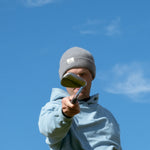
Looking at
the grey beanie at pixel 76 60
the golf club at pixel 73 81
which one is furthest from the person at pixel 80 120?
the golf club at pixel 73 81

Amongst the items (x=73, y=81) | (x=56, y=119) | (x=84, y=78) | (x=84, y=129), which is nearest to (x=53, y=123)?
(x=56, y=119)

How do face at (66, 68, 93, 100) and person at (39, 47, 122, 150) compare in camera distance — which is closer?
person at (39, 47, 122, 150)

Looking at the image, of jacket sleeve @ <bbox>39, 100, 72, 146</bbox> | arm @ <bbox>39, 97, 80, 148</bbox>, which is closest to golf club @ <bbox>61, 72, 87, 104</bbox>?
arm @ <bbox>39, 97, 80, 148</bbox>

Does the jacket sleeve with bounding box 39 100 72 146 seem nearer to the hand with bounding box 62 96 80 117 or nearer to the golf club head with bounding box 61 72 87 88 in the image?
the hand with bounding box 62 96 80 117

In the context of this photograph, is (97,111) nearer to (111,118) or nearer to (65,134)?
(111,118)

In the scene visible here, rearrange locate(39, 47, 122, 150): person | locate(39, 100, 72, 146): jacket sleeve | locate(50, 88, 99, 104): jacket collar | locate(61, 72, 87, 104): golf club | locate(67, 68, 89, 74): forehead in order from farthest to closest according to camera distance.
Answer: locate(67, 68, 89, 74): forehead, locate(50, 88, 99, 104): jacket collar, locate(39, 47, 122, 150): person, locate(39, 100, 72, 146): jacket sleeve, locate(61, 72, 87, 104): golf club

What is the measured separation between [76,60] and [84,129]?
2.91 ft

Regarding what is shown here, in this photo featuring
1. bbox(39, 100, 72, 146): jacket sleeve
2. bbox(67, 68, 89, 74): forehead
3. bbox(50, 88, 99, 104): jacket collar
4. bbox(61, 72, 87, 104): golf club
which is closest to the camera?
bbox(61, 72, 87, 104): golf club

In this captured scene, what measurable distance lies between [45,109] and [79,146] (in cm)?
60

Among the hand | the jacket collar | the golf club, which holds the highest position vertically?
the jacket collar

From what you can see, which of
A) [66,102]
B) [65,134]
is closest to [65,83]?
[66,102]

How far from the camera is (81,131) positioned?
5.93 meters

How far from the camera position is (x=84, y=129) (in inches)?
235

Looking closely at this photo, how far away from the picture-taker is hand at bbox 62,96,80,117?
4.93 m
